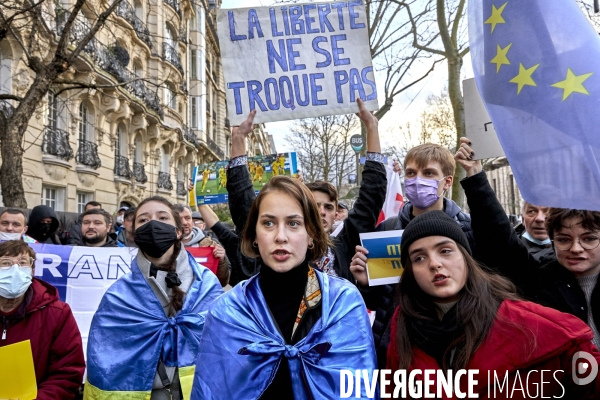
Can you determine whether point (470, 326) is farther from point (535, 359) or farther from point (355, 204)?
point (355, 204)

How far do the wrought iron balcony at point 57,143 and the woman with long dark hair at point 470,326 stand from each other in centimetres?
1497

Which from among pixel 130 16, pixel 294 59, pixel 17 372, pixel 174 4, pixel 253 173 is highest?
pixel 174 4

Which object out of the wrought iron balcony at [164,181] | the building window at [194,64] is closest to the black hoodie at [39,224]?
the wrought iron balcony at [164,181]

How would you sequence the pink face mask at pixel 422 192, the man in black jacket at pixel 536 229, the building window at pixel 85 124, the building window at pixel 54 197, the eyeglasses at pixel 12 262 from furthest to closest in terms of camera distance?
the building window at pixel 85 124, the building window at pixel 54 197, the man in black jacket at pixel 536 229, the eyeglasses at pixel 12 262, the pink face mask at pixel 422 192

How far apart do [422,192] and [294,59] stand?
1.37m

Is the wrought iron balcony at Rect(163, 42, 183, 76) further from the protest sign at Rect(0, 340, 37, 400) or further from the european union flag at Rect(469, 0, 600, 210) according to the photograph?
the european union flag at Rect(469, 0, 600, 210)

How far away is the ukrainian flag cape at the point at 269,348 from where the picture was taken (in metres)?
1.89

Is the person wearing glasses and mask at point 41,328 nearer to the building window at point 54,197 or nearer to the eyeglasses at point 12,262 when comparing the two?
the eyeglasses at point 12,262

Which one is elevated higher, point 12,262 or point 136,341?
point 12,262

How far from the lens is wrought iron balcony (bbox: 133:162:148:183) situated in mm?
22297

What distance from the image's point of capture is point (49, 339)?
2988mm

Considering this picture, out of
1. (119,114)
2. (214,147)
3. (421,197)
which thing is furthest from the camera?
(214,147)

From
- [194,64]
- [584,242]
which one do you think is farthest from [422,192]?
[194,64]

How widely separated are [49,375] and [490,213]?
2.75 meters
